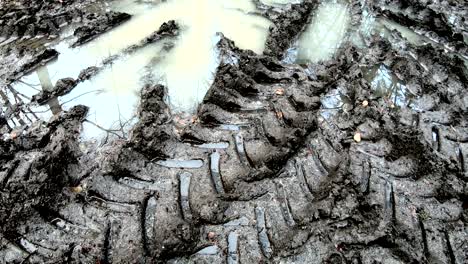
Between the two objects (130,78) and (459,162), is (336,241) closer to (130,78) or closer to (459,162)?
(459,162)

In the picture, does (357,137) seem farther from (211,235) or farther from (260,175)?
(211,235)

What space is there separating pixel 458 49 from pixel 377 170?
12.4 feet

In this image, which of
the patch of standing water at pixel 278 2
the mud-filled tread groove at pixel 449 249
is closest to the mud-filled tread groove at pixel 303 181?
the mud-filled tread groove at pixel 449 249

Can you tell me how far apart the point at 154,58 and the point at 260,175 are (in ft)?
11.4

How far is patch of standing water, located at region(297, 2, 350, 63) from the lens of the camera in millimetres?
6755

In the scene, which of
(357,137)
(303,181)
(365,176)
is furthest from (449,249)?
(357,137)

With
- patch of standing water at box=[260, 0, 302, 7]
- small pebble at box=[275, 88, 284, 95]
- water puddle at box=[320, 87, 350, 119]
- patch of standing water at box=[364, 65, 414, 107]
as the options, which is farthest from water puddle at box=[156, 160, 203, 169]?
patch of standing water at box=[260, 0, 302, 7]

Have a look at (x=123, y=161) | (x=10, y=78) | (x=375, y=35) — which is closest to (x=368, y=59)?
(x=375, y=35)

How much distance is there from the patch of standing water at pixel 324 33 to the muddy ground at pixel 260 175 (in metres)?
0.55

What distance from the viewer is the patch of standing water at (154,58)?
569cm

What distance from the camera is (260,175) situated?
423 centimetres

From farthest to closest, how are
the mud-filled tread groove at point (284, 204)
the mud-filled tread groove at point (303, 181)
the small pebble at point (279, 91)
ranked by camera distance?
the small pebble at point (279, 91)
the mud-filled tread groove at point (303, 181)
the mud-filled tread groove at point (284, 204)

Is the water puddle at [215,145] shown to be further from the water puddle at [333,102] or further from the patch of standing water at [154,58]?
the water puddle at [333,102]

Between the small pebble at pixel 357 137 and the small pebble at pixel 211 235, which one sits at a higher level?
the small pebble at pixel 357 137
